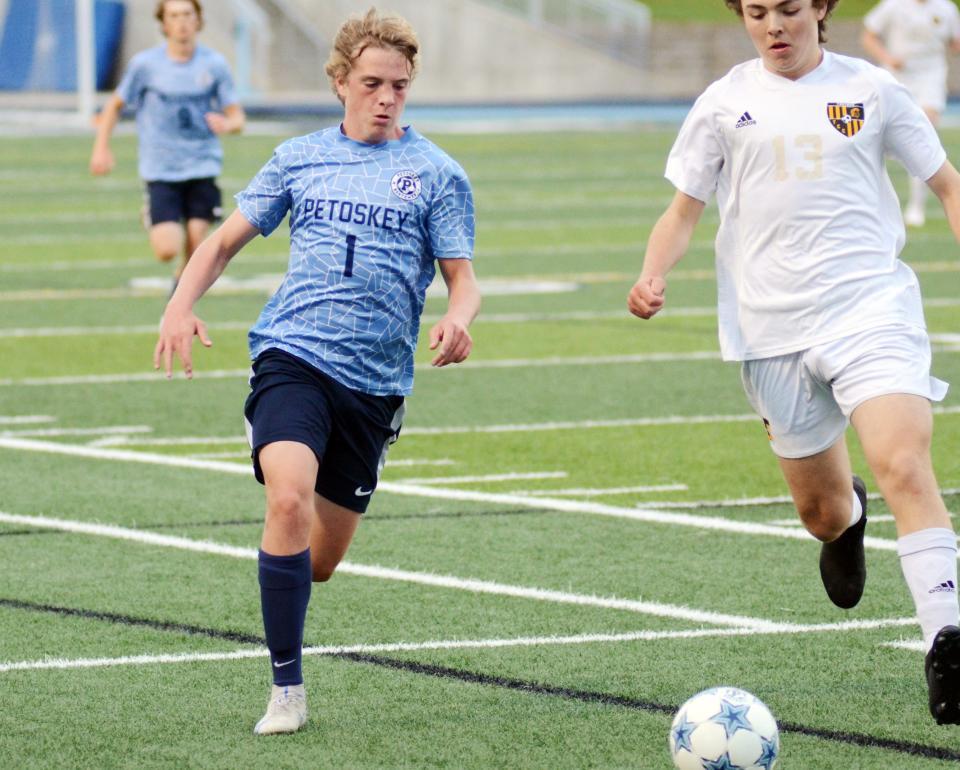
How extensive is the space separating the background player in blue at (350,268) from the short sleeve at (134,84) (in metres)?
9.02

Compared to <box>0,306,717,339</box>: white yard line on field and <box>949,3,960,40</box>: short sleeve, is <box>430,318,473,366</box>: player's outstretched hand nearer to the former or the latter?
<box>0,306,717,339</box>: white yard line on field

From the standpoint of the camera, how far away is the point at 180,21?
14766 millimetres

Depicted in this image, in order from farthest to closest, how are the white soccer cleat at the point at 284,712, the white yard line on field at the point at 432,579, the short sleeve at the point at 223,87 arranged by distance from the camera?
the short sleeve at the point at 223,87 → the white yard line on field at the point at 432,579 → the white soccer cleat at the point at 284,712

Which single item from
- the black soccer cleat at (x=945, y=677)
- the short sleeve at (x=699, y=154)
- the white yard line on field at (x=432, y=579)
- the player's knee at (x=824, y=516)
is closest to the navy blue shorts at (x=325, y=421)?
the short sleeve at (x=699, y=154)

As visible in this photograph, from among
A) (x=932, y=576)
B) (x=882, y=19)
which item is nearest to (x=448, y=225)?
(x=932, y=576)

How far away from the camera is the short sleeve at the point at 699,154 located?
245 inches

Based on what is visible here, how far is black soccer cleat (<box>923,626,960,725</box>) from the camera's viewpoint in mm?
5230

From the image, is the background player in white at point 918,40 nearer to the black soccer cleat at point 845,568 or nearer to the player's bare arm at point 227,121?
the player's bare arm at point 227,121

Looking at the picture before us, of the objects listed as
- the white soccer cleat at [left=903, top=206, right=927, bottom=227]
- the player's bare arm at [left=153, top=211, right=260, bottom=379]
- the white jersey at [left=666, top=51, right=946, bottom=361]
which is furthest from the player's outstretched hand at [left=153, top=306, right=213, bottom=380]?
the white soccer cleat at [left=903, top=206, right=927, bottom=227]

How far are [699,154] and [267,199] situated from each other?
1295 mm

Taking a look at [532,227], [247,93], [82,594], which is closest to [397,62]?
[82,594]

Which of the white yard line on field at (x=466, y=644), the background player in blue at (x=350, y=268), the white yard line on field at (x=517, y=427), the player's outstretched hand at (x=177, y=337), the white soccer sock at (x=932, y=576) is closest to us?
the white soccer sock at (x=932, y=576)

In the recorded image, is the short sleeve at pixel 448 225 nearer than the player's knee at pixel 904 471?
No

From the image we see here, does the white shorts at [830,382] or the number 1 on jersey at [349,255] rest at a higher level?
the number 1 on jersey at [349,255]
